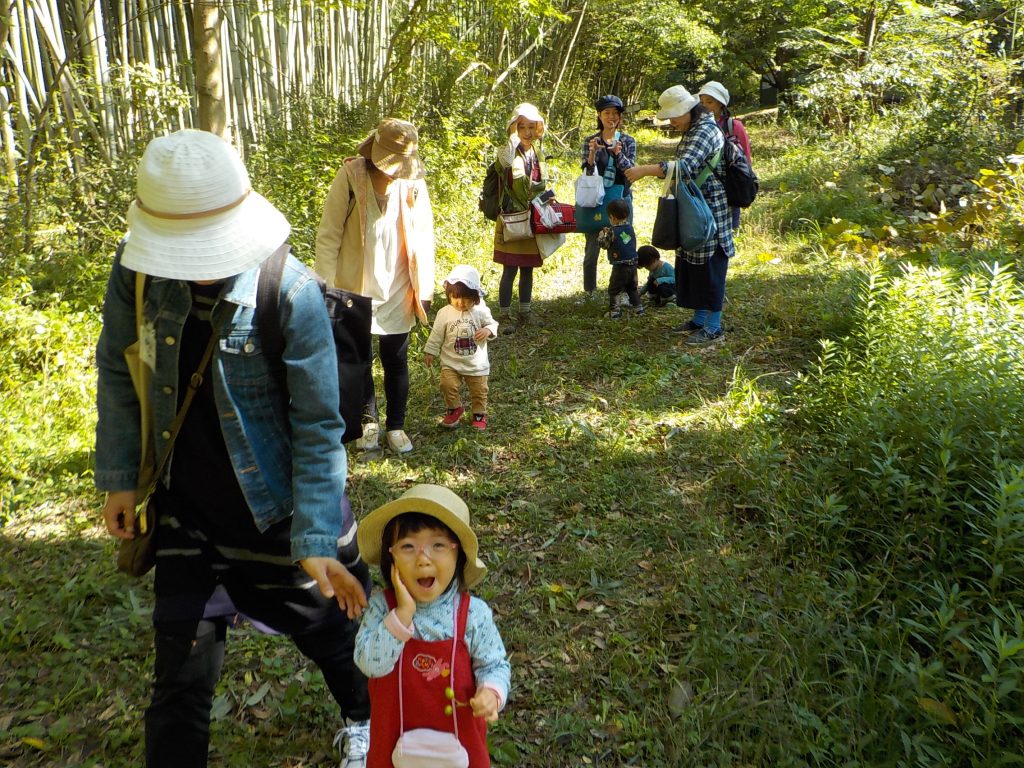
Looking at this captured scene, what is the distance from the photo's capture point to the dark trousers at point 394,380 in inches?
168

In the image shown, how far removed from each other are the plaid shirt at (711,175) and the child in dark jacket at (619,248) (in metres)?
0.62

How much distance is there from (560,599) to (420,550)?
159 cm

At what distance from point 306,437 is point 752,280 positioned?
6.18 m

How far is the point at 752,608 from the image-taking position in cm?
312

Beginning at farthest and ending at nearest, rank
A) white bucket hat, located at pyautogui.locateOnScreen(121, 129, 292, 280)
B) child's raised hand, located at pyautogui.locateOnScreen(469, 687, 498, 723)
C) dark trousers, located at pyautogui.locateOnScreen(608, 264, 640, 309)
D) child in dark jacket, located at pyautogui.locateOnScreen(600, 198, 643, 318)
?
dark trousers, located at pyautogui.locateOnScreen(608, 264, 640, 309) → child in dark jacket, located at pyautogui.locateOnScreen(600, 198, 643, 318) → child's raised hand, located at pyautogui.locateOnScreen(469, 687, 498, 723) → white bucket hat, located at pyautogui.locateOnScreen(121, 129, 292, 280)

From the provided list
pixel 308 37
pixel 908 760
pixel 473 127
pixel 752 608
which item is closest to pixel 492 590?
pixel 752 608

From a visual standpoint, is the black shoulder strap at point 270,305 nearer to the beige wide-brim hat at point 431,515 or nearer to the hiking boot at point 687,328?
the beige wide-brim hat at point 431,515

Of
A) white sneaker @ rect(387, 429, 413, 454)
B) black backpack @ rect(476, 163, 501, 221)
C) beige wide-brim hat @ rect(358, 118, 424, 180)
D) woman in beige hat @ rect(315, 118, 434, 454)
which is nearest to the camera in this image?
beige wide-brim hat @ rect(358, 118, 424, 180)

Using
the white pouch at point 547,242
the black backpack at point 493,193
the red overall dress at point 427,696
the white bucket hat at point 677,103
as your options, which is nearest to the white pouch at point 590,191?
the white pouch at point 547,242

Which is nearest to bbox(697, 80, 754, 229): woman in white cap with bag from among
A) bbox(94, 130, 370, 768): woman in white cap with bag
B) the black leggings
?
the black leggings

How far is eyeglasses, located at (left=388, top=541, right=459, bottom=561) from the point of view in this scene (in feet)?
6.36

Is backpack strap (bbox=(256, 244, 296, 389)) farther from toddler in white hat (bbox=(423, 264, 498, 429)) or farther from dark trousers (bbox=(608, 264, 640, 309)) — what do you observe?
dark trousers (bbox=(608, 264, 640, 309))

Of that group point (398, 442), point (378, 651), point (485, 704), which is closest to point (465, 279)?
point (398, 442)

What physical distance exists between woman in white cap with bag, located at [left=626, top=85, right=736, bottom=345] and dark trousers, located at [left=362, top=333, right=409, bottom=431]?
7.69 feet
